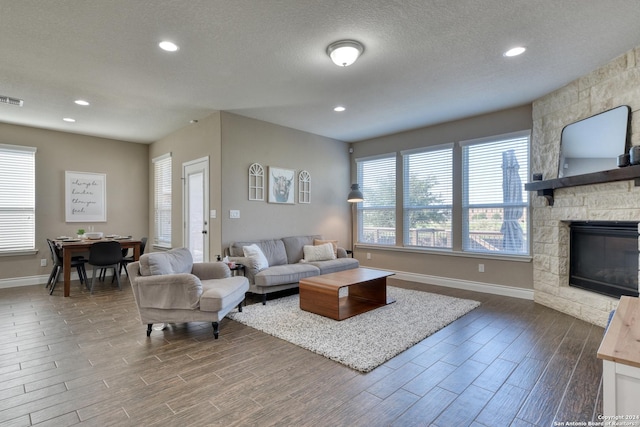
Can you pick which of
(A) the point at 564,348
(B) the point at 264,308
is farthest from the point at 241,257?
(A) the point at 564,348

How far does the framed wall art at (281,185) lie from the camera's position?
210 inches

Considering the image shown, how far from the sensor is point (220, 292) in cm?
311

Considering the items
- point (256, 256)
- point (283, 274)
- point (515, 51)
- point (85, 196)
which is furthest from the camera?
point (85, 196)

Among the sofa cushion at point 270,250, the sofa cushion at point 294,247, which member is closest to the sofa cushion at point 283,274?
the sofa cushion at point 270,250

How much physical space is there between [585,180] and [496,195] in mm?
1472

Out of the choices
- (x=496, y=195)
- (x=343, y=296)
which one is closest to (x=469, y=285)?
(x=496, y=195)

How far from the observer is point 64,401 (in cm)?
204

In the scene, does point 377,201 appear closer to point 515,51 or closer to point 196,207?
point 196,207

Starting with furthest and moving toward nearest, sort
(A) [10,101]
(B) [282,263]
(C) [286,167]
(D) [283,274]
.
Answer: (C) [286,167] → (B) [282,263] → (D) [283,274] → (A) [10,101]

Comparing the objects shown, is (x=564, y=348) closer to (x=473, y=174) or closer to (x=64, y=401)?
(x=473, y=174)

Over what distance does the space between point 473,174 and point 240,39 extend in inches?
159

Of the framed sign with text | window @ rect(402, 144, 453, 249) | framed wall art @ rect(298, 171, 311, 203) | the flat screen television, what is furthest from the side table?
the flat screen television

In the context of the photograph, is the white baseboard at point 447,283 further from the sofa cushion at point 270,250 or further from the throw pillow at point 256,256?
the throw pillow at point 256,256

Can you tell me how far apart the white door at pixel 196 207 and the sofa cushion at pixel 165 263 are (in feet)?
4.19
